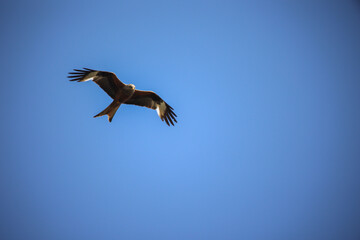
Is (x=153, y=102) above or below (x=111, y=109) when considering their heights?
above

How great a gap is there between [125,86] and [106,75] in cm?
78

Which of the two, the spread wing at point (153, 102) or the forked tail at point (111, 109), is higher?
the spread wing at point (153, 102)

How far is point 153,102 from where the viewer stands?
28.3 feet

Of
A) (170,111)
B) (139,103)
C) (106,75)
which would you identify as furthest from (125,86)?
(170,111)

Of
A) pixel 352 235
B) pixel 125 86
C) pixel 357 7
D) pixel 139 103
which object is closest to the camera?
pixel 357 7

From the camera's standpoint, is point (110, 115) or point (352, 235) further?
point (352, 235)

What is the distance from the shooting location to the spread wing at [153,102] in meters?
8.23

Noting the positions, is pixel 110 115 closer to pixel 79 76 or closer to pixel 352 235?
pixel 79 76

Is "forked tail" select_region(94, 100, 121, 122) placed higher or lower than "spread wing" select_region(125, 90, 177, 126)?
lower

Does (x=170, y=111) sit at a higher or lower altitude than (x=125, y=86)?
higher

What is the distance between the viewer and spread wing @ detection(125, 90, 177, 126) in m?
8.23

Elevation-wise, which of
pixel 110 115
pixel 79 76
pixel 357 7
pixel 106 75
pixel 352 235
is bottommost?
pixel 110 115

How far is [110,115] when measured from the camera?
25.0 feet

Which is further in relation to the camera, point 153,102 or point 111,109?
point 153,102
